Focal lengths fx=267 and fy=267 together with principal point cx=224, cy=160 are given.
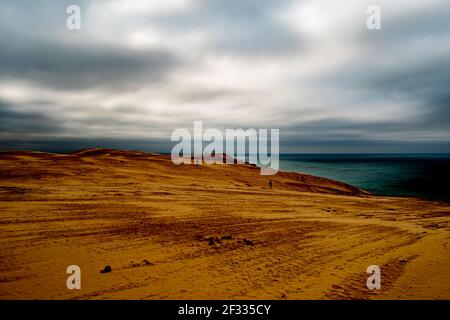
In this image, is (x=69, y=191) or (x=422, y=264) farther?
(x=69, y=191)

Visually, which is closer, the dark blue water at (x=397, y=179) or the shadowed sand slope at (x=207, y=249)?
the shadowed sand slope at (x=207, y=249)

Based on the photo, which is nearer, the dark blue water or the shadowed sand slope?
the shadowed sand slope

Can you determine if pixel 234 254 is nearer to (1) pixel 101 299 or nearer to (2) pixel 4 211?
(1) pixel 101 299

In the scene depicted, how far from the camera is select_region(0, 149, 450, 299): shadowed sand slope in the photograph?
17.0 feet

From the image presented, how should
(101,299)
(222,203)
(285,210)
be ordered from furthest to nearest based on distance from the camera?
1. (222,203)
2. (285,210)
3. (101,299)

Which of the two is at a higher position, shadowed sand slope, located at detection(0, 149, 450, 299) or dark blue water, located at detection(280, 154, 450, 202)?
shadowed sand slope, located at detection(0, 149, 450, 299)

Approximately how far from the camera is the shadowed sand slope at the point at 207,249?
5.17m

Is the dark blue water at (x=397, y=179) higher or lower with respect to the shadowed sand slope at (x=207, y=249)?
lower

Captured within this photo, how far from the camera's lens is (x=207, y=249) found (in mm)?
7148

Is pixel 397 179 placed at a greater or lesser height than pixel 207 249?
lesser

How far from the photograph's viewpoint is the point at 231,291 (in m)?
5.10

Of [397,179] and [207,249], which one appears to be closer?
[207,249]
